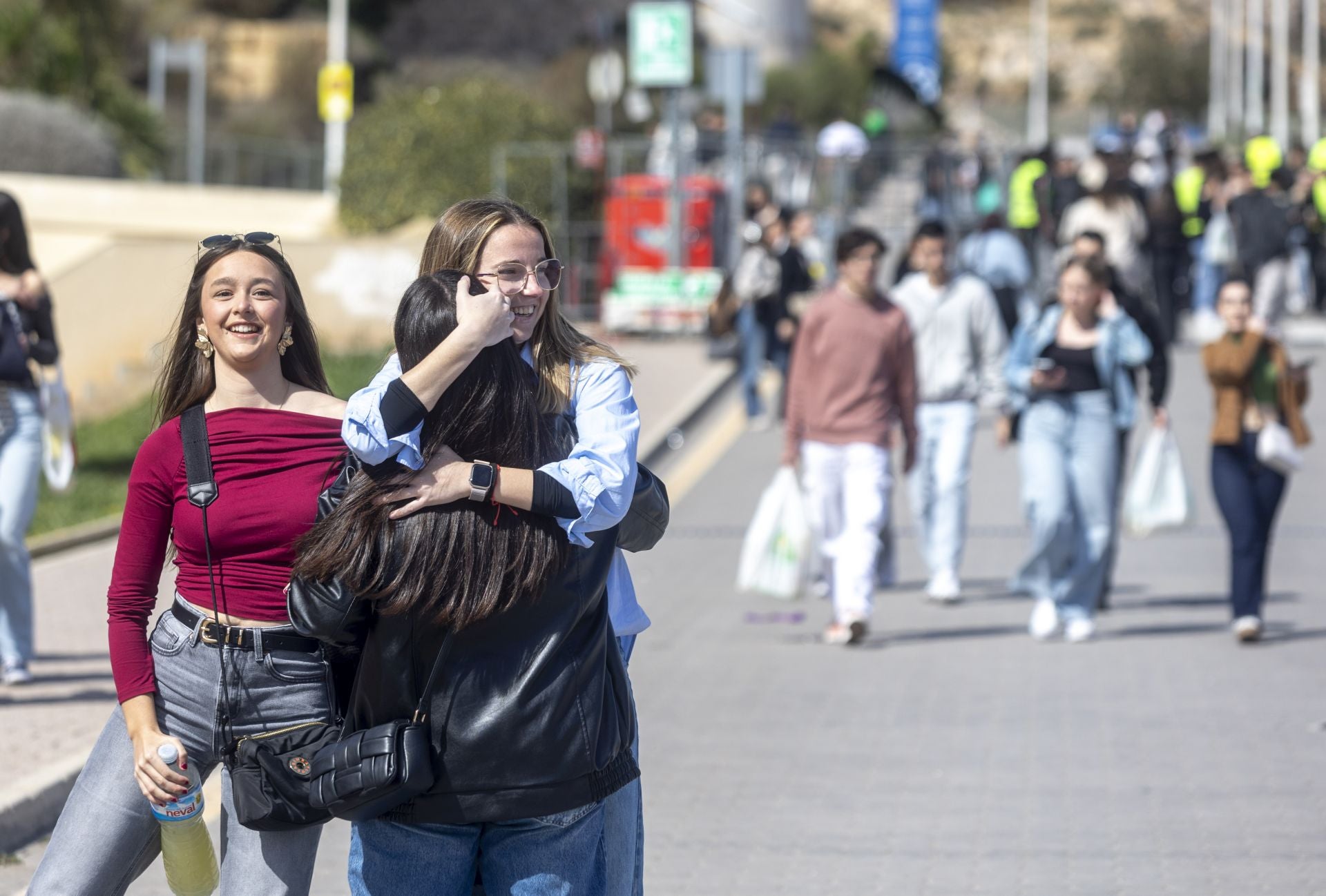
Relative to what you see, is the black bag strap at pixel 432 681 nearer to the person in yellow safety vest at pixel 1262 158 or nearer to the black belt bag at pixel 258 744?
the black belt bag at pixel 258 744

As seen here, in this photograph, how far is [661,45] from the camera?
22.3 meters

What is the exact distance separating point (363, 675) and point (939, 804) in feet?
11.7

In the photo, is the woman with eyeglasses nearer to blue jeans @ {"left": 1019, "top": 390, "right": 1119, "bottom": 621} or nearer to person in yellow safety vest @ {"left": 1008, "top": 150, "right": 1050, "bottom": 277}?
blue jeans @ {"left": 1019, "top": 390, "right": 1119, "bottom": 621}

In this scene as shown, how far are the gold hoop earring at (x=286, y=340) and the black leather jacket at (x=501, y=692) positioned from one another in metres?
0.72

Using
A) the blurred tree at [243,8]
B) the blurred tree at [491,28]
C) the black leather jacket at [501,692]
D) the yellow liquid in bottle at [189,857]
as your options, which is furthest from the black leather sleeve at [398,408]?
the blurred tree at [491,28]

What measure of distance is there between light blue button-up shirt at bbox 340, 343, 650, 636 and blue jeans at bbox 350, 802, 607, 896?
0.40m

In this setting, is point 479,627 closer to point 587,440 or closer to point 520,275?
point 587,440

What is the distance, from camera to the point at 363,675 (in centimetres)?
319

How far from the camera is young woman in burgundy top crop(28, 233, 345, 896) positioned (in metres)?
3.58

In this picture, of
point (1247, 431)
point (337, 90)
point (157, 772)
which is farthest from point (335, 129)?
point (157, 772)

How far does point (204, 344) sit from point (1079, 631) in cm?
613

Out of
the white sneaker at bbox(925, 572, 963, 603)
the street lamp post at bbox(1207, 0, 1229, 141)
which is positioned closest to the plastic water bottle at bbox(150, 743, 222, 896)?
the white sneaker at bbox(925, 572, 963, 603)

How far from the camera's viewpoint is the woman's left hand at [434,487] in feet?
9.92

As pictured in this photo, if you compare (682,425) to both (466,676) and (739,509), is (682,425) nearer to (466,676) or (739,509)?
(739,509)
